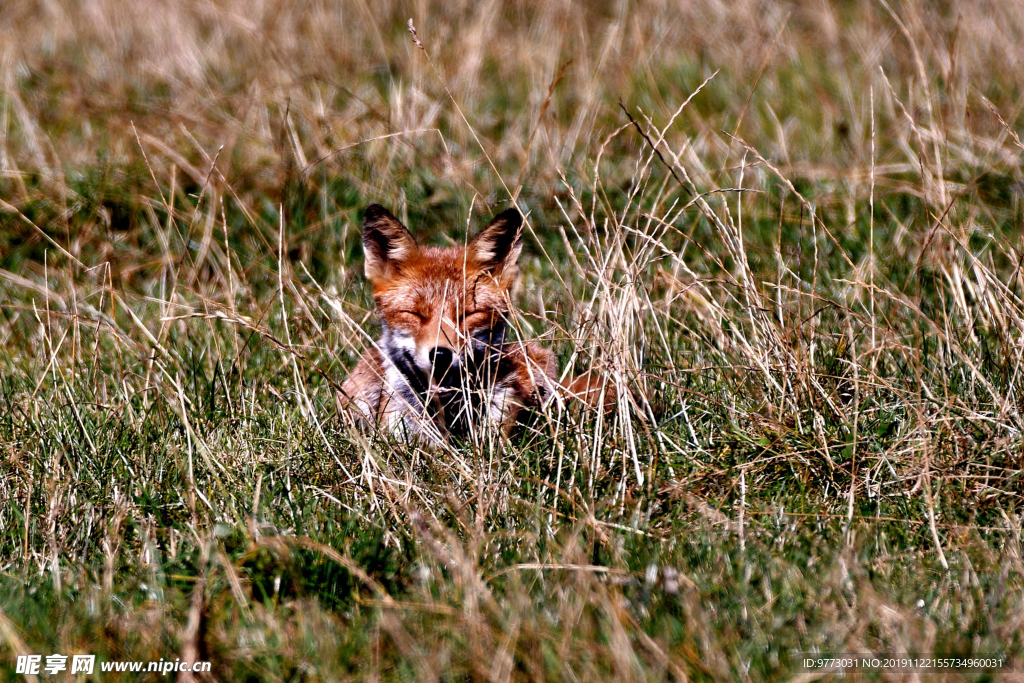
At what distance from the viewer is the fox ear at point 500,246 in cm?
400

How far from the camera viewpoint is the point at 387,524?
10.1 feet

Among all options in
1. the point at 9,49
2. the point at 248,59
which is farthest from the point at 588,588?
the point at 9,49

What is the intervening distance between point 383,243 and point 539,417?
1164 mm

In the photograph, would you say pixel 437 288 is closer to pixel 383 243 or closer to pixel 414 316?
pixel 414 316

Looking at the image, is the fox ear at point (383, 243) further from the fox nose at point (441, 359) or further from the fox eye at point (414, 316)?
the fox nose at point (441, 359)

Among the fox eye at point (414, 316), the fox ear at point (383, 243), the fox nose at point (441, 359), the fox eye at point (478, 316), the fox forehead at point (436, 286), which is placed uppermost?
the fox ear at point (383, 243)

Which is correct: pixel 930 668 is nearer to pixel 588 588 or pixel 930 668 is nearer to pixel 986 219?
pixel 588 588

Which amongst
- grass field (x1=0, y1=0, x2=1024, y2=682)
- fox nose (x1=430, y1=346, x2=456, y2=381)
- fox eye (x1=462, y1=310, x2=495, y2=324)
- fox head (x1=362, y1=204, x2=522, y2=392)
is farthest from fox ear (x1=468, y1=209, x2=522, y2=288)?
fox nose (x1=430, y1=346, x2=456, y2=381)

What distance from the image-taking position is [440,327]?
3.90m

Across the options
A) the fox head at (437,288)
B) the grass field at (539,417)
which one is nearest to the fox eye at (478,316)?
the fox head at (437,288)

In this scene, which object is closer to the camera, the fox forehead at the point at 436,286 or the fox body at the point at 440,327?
the fox body at the point at 440,327

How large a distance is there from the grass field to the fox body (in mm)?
233

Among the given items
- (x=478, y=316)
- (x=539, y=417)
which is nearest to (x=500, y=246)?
(x=478, y=316)

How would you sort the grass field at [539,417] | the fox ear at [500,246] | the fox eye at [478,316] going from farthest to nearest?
1. the fox eye at [478,316]
2. the fox ear at [500,246]
3. the grass field at [539,417]
